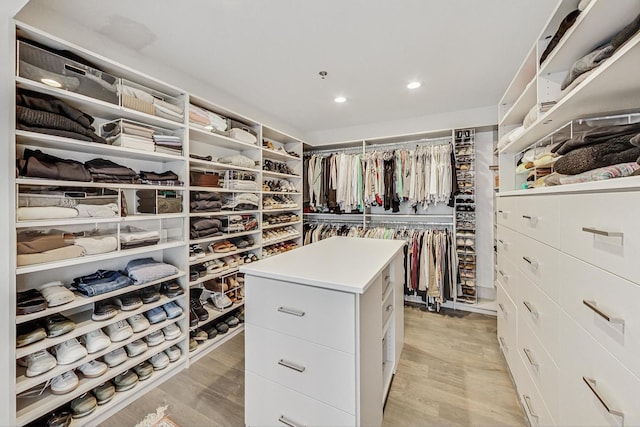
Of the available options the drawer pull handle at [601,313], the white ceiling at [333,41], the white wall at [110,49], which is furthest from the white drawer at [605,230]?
the white wall at [110,49]

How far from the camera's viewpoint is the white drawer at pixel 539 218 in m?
1.03

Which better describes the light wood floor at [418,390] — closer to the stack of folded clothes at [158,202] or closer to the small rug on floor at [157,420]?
the small rug on floor at [157,420]

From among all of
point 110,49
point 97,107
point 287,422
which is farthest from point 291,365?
point 110,49

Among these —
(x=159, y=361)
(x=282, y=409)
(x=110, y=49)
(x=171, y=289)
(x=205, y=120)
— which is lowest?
(x=159, y=361)

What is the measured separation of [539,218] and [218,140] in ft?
7.90

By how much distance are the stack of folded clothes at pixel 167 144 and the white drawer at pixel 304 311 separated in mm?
1237

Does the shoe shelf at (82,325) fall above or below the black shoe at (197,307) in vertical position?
above

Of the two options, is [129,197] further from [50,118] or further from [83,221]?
[50,118]

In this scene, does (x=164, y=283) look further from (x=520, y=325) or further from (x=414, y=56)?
(x=414, y=56)

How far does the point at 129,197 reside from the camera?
1836 millimetres

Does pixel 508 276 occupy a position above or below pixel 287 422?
above

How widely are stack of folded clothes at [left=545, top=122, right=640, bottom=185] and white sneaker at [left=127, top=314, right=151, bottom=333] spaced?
2482 mm

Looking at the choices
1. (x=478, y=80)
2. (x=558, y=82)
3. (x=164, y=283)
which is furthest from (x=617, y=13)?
(x=164, y=283)

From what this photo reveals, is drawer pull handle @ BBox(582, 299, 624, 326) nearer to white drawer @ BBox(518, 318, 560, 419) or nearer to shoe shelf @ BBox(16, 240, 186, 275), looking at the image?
white drawer @ BBox(518, 318, 560, 419)
